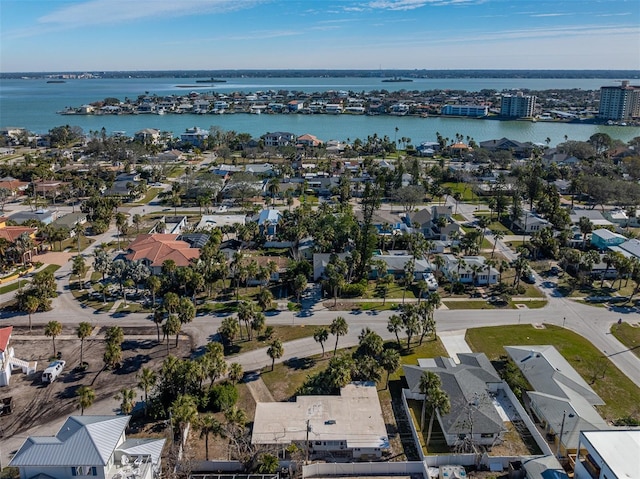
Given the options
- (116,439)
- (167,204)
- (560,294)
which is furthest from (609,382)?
(167,204)

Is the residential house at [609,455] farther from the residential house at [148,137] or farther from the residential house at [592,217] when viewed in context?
the residential house at [148,137]

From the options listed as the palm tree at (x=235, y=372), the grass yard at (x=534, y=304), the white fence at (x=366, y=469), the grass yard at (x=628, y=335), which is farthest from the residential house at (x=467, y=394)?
the grass yard at (x=628, y=335)

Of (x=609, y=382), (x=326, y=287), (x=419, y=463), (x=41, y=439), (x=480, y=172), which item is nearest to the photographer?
(x=41, y=439)

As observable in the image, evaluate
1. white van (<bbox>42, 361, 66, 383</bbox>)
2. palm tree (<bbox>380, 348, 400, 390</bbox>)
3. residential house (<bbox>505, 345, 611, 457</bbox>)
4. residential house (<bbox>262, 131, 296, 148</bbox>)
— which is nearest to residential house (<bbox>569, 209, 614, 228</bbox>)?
residential house (<bbox>505, 345, 611, 457</bbox>)

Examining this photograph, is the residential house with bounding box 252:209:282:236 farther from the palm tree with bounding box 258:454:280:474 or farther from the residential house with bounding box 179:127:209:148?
the residential house with bounding box 179:127:209:148

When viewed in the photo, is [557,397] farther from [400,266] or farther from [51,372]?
[51,372]

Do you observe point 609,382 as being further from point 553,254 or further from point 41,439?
point 41,439
